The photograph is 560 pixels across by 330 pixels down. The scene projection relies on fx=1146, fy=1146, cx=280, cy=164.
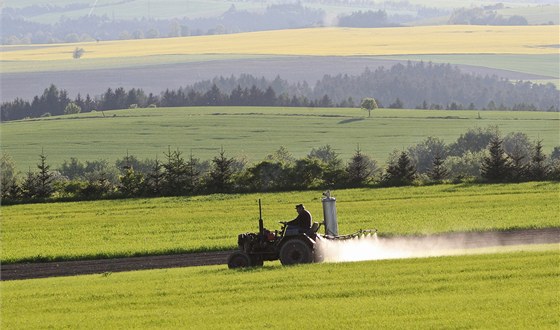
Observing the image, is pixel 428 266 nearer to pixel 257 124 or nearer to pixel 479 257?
pixel 479 257

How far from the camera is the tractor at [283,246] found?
31.7 m

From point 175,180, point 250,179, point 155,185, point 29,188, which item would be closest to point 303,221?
point 250,179

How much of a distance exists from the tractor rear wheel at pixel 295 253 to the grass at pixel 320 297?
1.78ft

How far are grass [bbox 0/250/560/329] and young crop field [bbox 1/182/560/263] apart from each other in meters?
11.2

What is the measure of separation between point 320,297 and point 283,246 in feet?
23.7

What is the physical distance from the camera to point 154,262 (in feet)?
121

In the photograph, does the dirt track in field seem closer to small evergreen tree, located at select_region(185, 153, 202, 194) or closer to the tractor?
the tractor

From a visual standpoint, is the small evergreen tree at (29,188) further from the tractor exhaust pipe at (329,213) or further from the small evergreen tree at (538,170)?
the tractor exhaust pipe at (329,213)

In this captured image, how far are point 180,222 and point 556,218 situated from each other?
16206 millimetres

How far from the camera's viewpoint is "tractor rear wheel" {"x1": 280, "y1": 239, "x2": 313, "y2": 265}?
104ft

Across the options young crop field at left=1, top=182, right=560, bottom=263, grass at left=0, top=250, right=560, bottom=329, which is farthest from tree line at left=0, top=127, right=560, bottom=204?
grass at left=0, top=250, right=560, bottom=329

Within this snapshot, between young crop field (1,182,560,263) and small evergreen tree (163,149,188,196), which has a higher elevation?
small evergreen tree (163,149,188,196)

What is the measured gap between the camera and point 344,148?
164750 mm

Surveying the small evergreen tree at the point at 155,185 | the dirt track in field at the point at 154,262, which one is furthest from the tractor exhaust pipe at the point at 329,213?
the small evergreen tree at the point at 155,185
